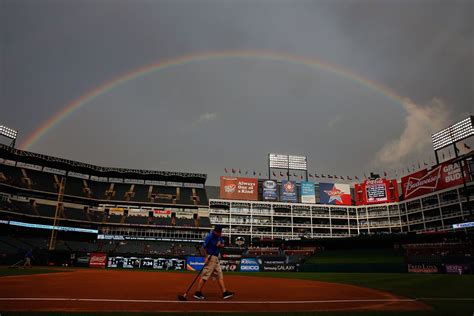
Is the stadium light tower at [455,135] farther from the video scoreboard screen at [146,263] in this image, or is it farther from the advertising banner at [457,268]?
the video scoreboard screen at [146,263]

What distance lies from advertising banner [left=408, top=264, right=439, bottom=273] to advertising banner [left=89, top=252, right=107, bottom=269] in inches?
1734

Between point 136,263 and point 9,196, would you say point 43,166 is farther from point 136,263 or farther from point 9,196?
point 136,263

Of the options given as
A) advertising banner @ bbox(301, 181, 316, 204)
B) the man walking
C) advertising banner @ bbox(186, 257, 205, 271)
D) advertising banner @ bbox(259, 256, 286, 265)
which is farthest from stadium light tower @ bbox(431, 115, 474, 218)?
the man walking

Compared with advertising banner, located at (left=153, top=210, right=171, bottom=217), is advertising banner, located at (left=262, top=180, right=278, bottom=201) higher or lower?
higher

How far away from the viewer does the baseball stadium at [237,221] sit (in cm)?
4394

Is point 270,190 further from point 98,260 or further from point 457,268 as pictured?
point 457,268

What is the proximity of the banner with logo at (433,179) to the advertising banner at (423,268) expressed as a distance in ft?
100

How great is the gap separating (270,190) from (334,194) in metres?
18.9

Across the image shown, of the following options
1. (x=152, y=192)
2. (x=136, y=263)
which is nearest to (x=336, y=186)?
(x=152, y=192)

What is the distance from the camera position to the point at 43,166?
67.9m

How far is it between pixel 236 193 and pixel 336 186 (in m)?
29.8

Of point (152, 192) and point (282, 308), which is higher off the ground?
point (152, 192)

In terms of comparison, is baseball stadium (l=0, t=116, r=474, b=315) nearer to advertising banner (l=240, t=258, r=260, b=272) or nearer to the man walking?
advertising banner (l=240, t=258, r=260, b=272)

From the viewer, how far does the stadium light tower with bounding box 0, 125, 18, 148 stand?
63.5 m
